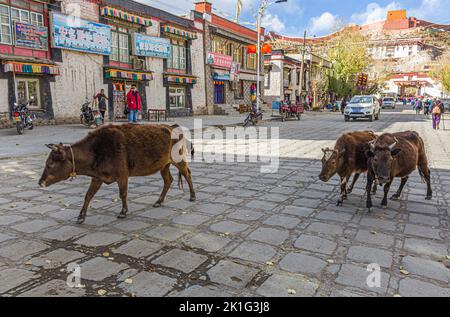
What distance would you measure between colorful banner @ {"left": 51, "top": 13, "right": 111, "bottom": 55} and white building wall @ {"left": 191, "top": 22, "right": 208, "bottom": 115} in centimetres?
886

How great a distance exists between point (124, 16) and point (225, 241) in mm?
19153

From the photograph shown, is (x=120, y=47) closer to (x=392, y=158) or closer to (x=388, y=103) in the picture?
(x=392, y=158)

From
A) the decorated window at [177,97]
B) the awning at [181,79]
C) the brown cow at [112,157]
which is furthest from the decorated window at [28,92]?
the brown cow at [112,157]

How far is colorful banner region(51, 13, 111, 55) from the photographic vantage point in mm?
16406

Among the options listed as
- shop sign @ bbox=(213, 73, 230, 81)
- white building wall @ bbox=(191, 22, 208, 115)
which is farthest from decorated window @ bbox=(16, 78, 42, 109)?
shop sign @ bbox=(213, 73, 230, 81)

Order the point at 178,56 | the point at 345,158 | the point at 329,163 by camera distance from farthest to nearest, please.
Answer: the point at 178,56
the point at 345,158
the point at 329,163

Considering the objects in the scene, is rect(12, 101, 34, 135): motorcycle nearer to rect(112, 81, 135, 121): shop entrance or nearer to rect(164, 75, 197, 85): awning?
rect(112, 81, 135, 121): shop entrance

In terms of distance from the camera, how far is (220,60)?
2966cm

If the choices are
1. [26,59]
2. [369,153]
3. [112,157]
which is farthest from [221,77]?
[112,157]

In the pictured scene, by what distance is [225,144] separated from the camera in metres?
13.0

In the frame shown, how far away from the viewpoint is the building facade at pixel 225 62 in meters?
28.0

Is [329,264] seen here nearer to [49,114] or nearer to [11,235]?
[11,235]
